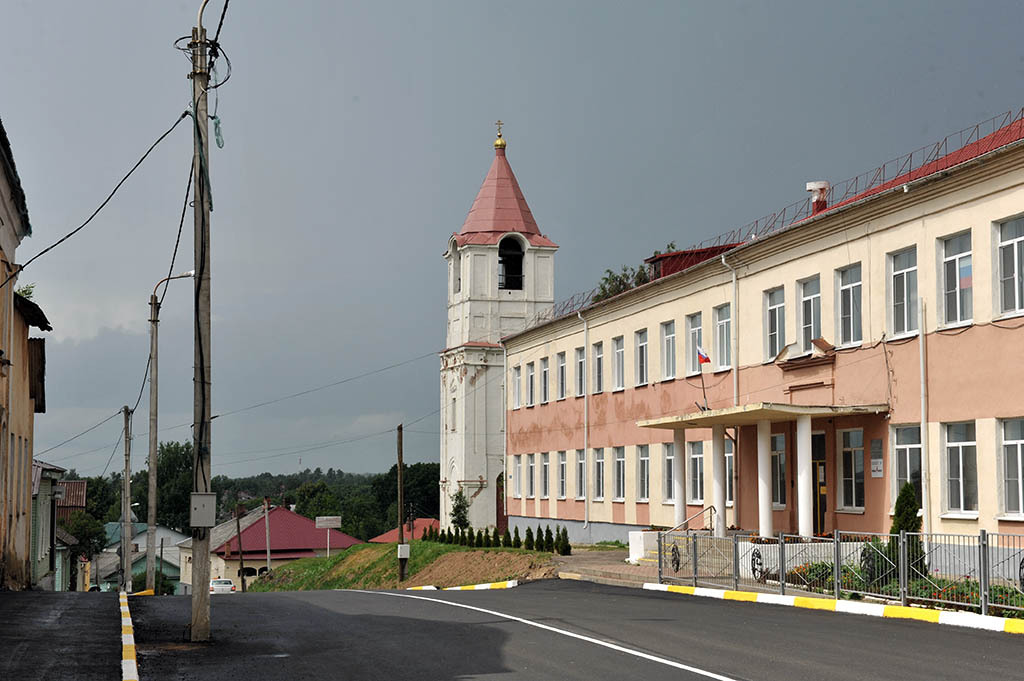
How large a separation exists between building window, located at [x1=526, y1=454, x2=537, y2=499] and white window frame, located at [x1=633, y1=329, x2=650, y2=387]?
12577 mm

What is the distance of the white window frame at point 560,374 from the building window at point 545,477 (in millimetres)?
3263

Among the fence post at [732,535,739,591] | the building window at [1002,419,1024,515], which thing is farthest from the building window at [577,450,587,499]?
the building window at [1002,419,1024,515]

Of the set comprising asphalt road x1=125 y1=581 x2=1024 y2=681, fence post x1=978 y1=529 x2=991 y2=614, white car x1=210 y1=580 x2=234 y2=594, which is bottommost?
white car x1=210 y1=580 x2=234 y2=594

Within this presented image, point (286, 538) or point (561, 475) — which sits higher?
point (561, 475)

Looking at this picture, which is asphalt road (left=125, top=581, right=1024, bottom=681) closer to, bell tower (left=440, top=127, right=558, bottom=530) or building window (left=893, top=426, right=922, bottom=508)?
building window (left=893, top=426, right=922, bottom=508)

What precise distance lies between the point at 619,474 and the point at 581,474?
12.8 ft

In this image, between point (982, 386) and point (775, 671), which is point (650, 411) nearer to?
point (982, 386)

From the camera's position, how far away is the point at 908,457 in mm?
26281

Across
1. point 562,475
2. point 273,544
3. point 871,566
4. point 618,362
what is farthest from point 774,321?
point 273,544

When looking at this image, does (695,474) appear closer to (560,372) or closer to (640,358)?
(640,358)

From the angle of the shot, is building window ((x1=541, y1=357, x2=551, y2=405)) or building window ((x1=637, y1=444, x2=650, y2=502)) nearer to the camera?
building window ((x1=637, y1=444, x2=650, y2=502))

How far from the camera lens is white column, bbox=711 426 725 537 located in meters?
31.3

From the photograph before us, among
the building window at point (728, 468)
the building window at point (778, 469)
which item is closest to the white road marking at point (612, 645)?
the building window at point (778, 469)

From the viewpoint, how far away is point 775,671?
1180cm
